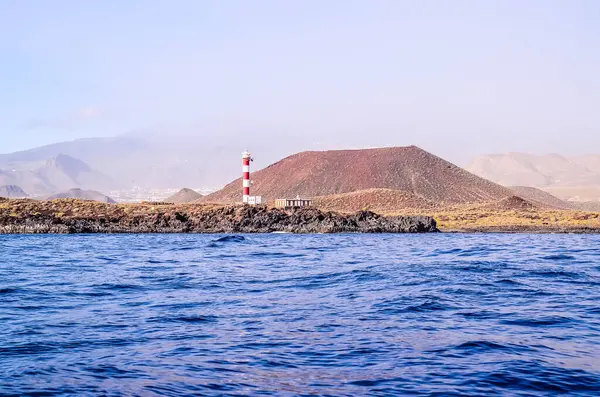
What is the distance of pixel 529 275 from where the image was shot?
2141 centimetres

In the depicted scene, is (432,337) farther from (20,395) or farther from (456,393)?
(20,395)

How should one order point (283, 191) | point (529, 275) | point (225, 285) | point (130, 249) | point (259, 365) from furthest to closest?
point (283, 191) → point (130, 249) → point (529, 275) → point (225, 285) → point (259, 365)

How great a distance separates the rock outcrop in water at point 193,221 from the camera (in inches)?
2307

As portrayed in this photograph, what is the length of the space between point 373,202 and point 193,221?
145ft

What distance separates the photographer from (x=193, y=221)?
63.9m

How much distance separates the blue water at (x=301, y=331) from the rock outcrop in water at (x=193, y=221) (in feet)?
118

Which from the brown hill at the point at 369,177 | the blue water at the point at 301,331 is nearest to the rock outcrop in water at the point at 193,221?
the blue water at the point at 301,331

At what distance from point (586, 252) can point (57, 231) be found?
40794 millimetres

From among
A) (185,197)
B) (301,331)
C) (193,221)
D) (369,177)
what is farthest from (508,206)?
(185,197)

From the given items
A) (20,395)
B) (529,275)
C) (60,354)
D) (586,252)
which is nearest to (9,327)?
(60,354)

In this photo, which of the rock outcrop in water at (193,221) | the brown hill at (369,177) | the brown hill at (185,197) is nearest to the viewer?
the rock outcrop in water at (193,221)

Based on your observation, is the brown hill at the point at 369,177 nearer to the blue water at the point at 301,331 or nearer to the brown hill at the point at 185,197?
the brown hill at the point at 185,197

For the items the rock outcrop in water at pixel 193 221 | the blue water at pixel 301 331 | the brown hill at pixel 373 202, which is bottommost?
the blue water at pixel 301 331

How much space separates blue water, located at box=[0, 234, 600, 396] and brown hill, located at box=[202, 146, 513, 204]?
366ft
